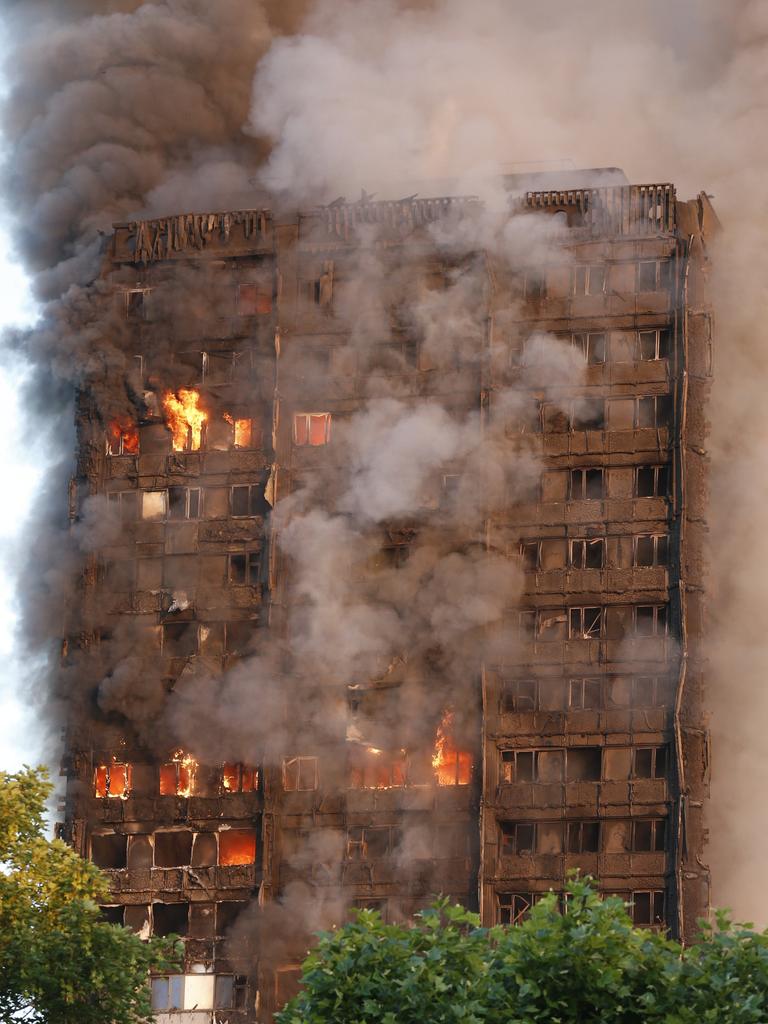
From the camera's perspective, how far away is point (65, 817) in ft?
361

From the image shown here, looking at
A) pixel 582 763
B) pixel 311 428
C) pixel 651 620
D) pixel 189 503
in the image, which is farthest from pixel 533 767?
pixel 189 503

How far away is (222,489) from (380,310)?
32.4ft

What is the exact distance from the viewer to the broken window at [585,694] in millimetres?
Result: 106125

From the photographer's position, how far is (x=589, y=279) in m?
110

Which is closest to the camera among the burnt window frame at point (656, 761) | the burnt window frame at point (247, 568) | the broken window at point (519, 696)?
the burnt window frame at point (656, 761)

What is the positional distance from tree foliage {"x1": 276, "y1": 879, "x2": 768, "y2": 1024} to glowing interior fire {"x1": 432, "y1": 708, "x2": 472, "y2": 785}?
36.6 metres

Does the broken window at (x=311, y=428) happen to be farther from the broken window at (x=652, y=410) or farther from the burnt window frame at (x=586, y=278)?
the broken window at (x=652, y=410)

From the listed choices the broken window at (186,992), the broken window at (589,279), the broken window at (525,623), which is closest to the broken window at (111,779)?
the broken window at (186,992)

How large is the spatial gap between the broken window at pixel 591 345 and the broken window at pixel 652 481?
15.8ft

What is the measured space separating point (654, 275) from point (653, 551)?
11420mm

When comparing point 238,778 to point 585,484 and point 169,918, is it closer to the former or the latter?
point 169,918

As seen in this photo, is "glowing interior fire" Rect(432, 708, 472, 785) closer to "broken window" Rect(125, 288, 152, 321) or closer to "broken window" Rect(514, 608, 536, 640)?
"broken window" Rect(514, 608, 536, 640)

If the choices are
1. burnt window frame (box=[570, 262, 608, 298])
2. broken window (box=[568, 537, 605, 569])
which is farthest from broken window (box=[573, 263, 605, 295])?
broken window (box=[568, 537, 605, 569])

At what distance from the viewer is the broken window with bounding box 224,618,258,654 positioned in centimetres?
10988
